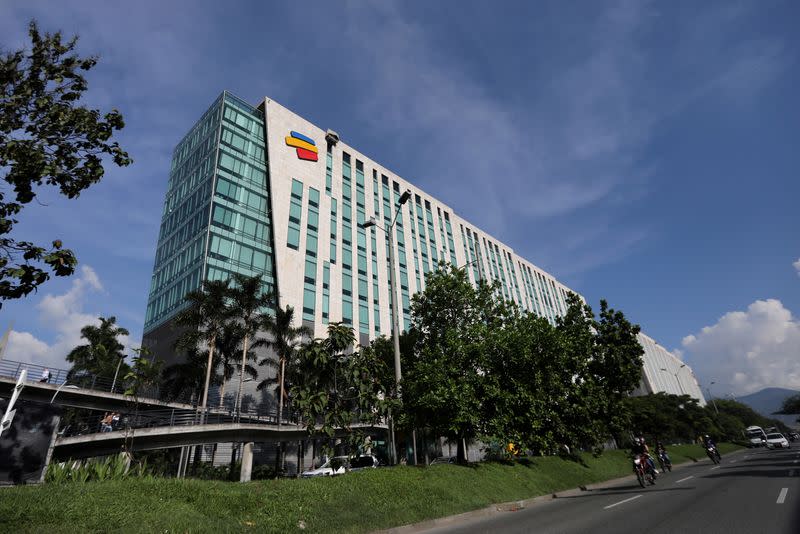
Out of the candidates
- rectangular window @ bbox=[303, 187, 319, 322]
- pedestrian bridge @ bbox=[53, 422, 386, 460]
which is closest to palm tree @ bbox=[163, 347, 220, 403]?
pedestrian bridge @ bbox=[53, 422, 386, 460]

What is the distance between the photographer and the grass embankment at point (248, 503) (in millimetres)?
8391

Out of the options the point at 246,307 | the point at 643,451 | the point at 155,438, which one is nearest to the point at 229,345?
the point at 246,307

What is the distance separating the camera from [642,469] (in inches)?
718

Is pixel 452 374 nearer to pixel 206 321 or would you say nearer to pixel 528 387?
pixel 528 387

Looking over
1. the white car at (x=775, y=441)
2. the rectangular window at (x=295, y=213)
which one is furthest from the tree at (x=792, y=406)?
the rectangular window at (x=295, y=213)

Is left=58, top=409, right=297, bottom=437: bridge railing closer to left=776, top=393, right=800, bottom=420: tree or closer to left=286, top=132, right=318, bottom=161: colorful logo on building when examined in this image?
left=286, top=132, right=318, bottom=161: colorful logo on building

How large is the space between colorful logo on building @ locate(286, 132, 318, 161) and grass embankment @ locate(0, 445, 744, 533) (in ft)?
162

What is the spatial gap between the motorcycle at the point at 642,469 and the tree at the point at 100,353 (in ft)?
165

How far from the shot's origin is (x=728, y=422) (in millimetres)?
90062

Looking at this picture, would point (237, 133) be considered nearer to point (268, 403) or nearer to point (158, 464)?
point (268, 403)

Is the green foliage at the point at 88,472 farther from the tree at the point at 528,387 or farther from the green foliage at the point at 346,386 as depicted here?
the tree at the point at 528,387

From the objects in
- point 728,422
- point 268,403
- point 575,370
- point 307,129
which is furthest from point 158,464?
point 728,422

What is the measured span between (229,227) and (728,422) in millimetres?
109628

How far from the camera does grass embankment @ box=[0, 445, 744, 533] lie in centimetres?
839
